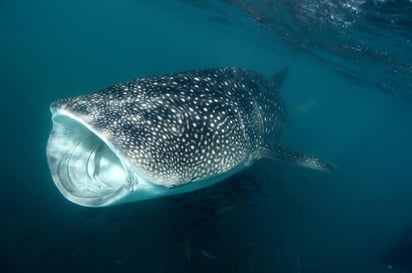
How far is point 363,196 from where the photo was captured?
89.9 feet

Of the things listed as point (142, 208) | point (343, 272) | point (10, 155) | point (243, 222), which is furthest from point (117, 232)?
point (343, 272)

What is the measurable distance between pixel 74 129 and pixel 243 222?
33.6 ft

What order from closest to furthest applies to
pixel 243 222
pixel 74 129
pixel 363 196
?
pixel 74 129 → pixel 243 222 → pixel 363 196

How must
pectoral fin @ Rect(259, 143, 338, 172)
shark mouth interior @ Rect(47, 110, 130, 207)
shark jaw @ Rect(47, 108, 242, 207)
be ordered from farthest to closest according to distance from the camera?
pectoral fin @ Rect(259, 143, 338, 172) < shark mouth interior @ Rect(47, 110, 130, 207) < shark jaw @ Rect(47, 108, 242, 207)

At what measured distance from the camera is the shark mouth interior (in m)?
3.58

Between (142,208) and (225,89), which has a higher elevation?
(225,89)

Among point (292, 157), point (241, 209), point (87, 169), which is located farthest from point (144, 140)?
point (241, 209)

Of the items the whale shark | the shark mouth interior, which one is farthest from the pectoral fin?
the shark mouth interior

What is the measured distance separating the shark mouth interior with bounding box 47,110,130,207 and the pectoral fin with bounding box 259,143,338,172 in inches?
137

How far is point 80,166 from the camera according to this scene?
3990 millimetres

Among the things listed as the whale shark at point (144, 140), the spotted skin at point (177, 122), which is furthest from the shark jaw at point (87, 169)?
the spotted skin at point (177, 122)

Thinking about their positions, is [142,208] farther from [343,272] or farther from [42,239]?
[343,272]

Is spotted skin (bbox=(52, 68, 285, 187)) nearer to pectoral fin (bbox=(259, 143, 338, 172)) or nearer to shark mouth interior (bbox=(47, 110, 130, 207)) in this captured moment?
shark mouth interior (bbox=(47, 110, 130, 207))

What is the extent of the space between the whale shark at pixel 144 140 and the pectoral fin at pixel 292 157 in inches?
44.0
